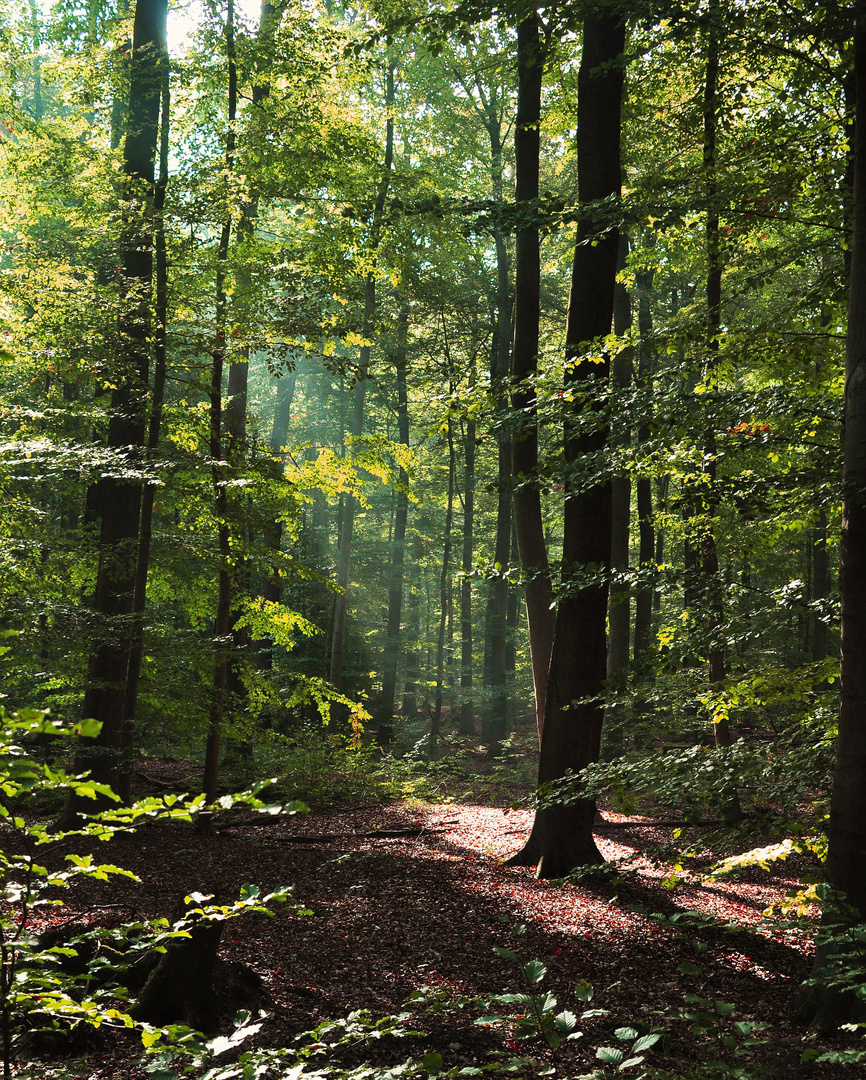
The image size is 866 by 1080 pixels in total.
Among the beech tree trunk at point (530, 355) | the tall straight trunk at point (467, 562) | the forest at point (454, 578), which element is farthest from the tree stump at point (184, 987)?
the tall straight trunk at point (467, 562)

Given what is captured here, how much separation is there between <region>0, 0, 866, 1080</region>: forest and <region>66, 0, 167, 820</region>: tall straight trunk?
0.19ft

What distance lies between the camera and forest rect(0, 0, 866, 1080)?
11.7ft

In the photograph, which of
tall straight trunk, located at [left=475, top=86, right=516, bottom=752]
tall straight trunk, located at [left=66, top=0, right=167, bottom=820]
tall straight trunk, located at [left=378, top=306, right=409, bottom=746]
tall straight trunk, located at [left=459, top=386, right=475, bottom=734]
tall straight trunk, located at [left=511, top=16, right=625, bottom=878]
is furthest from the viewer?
tall straight trunk, located at [left=459, top=386, right=475, bottom=734]

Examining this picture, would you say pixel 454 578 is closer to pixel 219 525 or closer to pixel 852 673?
pixel 219 525

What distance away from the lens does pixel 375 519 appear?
29172mm

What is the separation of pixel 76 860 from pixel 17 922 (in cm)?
416

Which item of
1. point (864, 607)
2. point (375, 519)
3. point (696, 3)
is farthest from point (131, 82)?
point (375, 519)

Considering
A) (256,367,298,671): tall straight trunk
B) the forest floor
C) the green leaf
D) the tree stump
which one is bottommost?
the forest floor

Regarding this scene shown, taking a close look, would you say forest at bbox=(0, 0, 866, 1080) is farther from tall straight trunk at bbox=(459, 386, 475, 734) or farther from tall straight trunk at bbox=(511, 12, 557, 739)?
tall straight trunk at bbox=(459, 386, 475, 734)

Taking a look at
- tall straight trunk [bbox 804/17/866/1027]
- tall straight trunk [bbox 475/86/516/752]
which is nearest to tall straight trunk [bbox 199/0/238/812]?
tall straight trunk [bbox 804/17/866/1027]

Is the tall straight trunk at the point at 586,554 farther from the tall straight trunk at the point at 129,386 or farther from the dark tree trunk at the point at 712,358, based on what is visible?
the tall straight trunk at the point at 129,386

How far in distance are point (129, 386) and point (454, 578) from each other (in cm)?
416

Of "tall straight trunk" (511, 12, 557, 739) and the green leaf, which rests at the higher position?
Result: "tall straight trunk" (511, 12, 557, 739)

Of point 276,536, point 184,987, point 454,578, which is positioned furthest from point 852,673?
point 276,536
